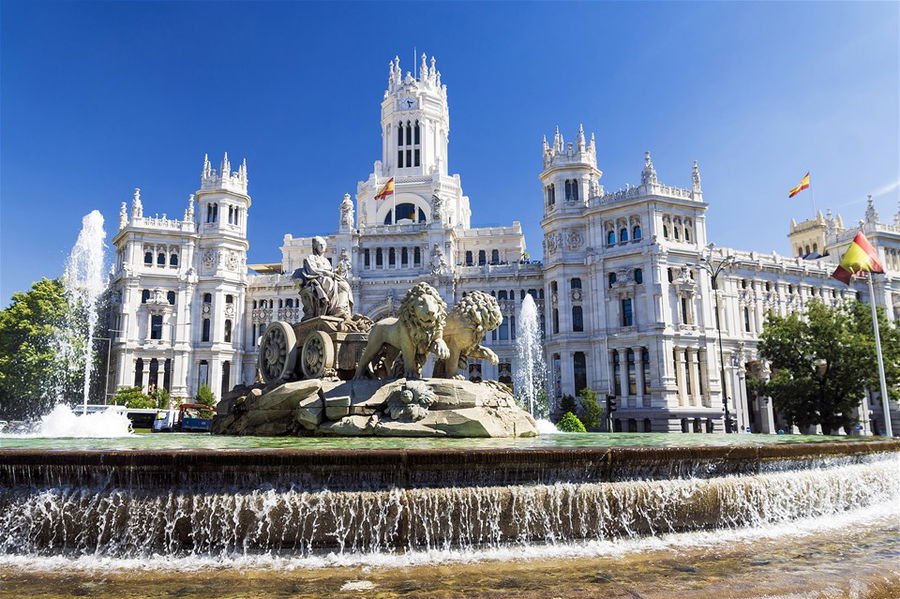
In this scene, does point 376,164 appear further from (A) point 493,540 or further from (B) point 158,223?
(A) point 493,540

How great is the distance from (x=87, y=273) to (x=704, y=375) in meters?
64.8

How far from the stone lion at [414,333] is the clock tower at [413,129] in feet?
228

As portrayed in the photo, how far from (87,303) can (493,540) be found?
7021cm

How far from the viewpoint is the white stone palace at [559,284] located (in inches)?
2308

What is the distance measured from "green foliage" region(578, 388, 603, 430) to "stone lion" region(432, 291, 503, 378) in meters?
38.8

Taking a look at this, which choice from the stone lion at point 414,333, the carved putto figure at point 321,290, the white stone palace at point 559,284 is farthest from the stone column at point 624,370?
the stone lion at point 414,333

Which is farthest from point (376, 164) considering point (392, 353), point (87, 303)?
point (392, 353)

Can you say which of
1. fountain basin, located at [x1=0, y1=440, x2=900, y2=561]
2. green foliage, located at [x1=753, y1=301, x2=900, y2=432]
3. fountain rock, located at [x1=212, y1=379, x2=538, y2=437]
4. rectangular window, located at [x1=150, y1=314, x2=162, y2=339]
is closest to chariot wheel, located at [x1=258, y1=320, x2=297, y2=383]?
fountain rock, located at [x1=212, y1=379, x2=538, y2=437]

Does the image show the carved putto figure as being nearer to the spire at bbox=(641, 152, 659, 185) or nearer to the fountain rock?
the fountain rock

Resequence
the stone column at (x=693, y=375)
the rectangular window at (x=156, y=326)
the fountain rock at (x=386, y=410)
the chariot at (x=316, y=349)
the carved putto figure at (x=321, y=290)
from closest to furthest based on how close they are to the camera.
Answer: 1. the fountain rock at (x=386, y=410)
2. the chariot at (x=316, y=349)
3. the carved putto figure at (x=321, y=290)
4. the stone column at (x=693, y=375)
5. the rectangular window at (x=156, y=326)

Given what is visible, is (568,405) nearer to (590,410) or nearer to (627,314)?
(590,410)

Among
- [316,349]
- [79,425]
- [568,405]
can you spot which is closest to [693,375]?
[568,405]

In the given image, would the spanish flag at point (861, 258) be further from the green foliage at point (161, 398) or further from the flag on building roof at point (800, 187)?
the green foliage at point (161, 398)

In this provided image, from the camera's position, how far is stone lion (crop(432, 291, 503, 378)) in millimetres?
17344
